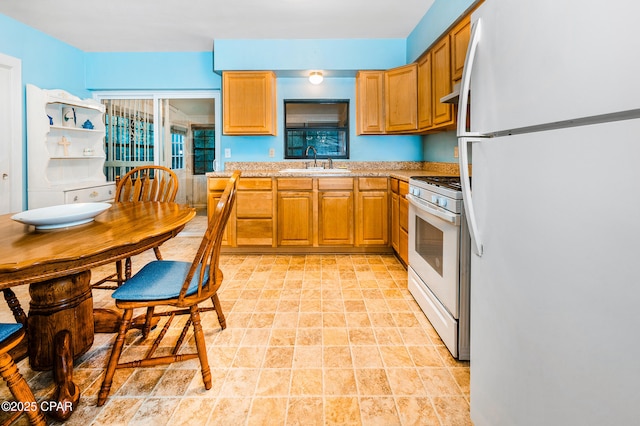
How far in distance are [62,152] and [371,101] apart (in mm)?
3671

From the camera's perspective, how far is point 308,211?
4008 millimetres

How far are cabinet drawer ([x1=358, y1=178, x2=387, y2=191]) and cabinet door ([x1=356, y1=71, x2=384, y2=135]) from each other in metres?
0.65

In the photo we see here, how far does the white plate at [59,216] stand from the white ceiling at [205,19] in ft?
8.12

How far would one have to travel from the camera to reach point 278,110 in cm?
458

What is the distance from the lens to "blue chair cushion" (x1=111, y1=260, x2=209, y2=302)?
1572 mm

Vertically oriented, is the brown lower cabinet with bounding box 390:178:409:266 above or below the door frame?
below

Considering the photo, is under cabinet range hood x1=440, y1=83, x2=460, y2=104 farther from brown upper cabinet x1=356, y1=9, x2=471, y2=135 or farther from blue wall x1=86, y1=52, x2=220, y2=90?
blue wall x1=86, y1=52, x2=220, y2=90

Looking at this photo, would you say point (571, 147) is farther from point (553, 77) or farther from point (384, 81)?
point (384, 81)

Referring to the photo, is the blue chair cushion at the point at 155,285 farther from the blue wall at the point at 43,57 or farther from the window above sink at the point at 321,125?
the blue wall at the point at 43,57

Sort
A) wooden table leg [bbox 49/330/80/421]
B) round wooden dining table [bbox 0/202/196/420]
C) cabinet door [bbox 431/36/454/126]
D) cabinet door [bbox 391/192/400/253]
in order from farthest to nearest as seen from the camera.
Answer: cabinet door [bbox 391/192/400/253] → cabinet door [bbox 431/36/454/126] → wooden table leg [bbox 49/330/80/421] → round wooden dining table [bbox 0/202/196/420]

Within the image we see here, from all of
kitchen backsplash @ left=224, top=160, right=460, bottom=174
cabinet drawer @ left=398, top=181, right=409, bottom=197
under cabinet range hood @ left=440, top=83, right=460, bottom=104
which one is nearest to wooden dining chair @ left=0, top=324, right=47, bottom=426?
under cabinet range hood @ left=440, top=83, right=460, bottom=104

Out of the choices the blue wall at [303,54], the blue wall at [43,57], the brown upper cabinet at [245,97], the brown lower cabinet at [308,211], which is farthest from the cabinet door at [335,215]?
the blue wall at [43,57]

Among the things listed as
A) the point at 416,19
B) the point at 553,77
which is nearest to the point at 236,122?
the point at 416,19

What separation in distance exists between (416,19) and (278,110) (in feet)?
6.11
